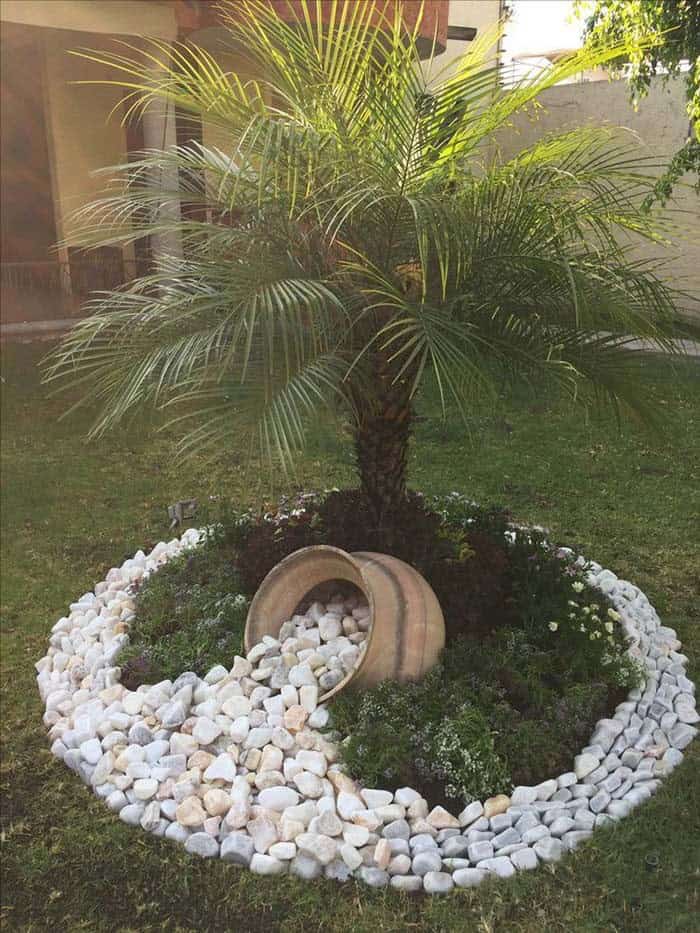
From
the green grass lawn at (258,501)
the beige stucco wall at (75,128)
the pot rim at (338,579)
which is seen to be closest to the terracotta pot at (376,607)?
the pot rim at (338,579)

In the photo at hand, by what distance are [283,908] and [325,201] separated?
1.58 m

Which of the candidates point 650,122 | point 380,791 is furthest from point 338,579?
point 650,122

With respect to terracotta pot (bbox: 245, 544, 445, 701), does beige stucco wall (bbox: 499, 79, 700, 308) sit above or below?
above

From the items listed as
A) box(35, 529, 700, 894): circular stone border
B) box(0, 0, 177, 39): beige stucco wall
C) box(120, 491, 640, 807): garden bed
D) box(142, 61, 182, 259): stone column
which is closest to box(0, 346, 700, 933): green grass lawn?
box(35, 529, 700, 894): circular stone border

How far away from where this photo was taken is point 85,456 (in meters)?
4.15

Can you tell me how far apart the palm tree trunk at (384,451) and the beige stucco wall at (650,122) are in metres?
0.79

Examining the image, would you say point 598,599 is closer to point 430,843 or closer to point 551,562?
point 551,562

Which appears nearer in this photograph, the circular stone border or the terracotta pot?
the circular stone border

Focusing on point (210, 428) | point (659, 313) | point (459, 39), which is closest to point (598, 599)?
point (659, 313)

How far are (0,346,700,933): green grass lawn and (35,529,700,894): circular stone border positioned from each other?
0.04 meters

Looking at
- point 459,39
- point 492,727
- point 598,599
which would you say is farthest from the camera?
point 598,599

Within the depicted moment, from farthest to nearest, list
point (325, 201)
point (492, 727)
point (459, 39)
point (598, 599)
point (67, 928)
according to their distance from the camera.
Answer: point (598, 599)
point (459, 39)
point (492, 727)
point (325, 201)
point (67, 928)

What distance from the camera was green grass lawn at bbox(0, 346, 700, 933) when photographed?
171cm

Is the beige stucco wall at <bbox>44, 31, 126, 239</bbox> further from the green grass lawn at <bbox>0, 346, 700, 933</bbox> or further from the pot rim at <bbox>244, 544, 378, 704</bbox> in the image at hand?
the pot rim at <bbox>244, 544, 378, 704</bbox>
